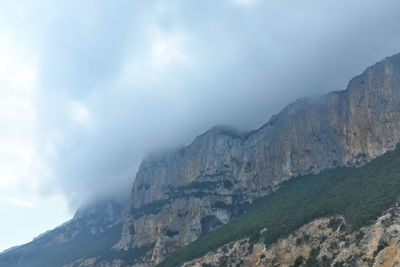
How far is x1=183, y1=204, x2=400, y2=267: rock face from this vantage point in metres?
124

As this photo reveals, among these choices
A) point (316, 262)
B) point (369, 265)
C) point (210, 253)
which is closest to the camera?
point (369, 265)

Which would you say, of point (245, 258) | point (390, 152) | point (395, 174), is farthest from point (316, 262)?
point (390, 152)

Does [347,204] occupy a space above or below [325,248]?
above

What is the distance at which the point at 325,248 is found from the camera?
474ft

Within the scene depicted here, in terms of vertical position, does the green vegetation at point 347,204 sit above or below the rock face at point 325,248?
above

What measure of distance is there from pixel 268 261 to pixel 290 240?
1184cm

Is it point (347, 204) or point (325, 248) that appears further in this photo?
point (347, 204)

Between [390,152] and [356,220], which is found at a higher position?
[390,152]

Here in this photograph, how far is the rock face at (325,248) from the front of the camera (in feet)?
406

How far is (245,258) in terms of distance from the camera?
6727 inches

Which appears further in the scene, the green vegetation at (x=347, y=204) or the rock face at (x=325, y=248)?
the green vegetation at (x=347, y=204)

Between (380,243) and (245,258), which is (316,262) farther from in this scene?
(245,258)

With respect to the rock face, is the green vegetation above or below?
above

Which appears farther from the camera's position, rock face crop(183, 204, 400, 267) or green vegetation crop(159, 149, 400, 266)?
green vegetation crop(159, 149, 400, 266)
